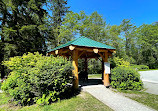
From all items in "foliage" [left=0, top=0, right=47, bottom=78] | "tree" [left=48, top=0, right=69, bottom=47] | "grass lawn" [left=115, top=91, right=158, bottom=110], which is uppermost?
"tree" [left=48, top=0, right=69, bottom=47]

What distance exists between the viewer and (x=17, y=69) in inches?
164

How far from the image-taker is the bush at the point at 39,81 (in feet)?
11.5

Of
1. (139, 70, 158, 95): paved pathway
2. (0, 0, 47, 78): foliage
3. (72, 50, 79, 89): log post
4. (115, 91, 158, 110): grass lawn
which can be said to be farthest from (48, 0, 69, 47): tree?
(115, 91, 158, 110): grass lawn

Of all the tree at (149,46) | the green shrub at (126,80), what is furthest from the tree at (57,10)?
the tree at (149,46)

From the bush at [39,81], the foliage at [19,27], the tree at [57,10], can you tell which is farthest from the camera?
the tree at [57,10]

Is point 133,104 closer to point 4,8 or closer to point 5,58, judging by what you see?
point 5,58

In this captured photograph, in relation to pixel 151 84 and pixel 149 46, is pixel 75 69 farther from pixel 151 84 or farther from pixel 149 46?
pixel 149 46

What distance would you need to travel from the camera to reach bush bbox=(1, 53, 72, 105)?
3512 mm

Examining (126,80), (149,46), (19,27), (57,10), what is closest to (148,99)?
(126,80)

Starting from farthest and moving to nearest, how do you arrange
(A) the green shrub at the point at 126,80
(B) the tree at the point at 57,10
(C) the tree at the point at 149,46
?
(C) the tree at the point at 149,46 < (B) the tree at the point at 57,10 < (A) the green shrub at the point at 126,80

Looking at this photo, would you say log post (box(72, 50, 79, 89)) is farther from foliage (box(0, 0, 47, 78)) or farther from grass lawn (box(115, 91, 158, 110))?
foliage (box(0, 0, 47, 78))

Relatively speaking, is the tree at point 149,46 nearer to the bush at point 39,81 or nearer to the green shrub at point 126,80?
the green shrub at point 126,80

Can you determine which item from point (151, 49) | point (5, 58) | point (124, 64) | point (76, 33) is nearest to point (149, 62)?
point (151, 49)

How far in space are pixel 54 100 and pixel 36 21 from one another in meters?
11.4
